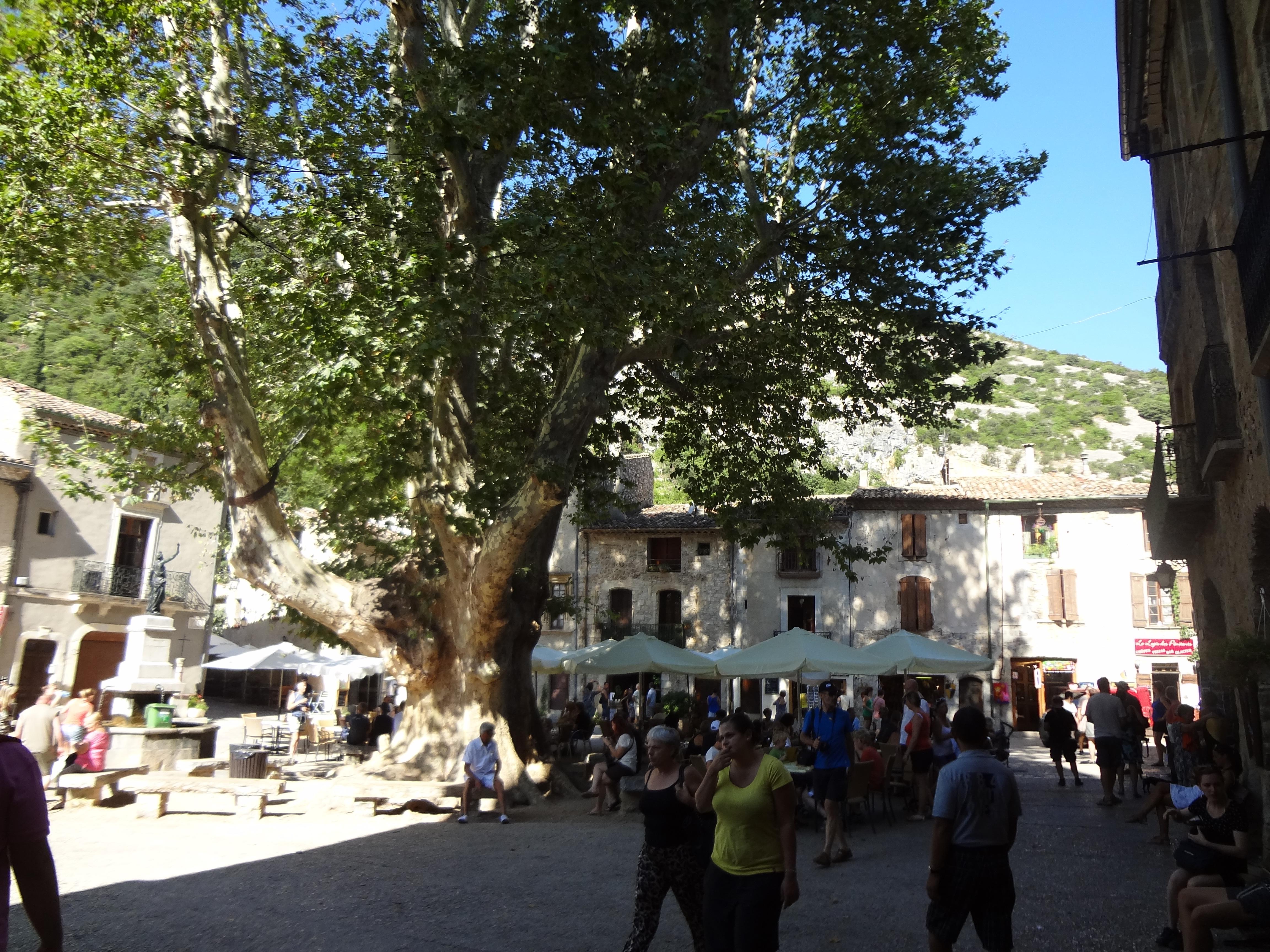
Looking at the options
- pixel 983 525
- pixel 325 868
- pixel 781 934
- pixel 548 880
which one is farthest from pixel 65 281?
pixel 983 525

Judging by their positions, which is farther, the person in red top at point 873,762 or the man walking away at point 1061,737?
the man walking away at point 1061,737

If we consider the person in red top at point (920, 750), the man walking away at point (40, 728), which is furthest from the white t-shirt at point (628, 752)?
the man walking away at point (40, 728)

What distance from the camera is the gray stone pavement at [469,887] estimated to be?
6.46m

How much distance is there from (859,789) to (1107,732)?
169 inches

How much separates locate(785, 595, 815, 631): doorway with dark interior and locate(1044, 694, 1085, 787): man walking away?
18.8 metres

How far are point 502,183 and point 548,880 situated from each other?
36.6ft

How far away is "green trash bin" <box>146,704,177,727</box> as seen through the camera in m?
15.1

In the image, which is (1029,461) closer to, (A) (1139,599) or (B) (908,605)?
(A) (1139,599)

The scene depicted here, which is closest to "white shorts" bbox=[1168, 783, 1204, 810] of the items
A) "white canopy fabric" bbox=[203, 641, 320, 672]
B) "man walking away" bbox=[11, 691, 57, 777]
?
"man walking away" bbox=[11, 691, 57, 777]

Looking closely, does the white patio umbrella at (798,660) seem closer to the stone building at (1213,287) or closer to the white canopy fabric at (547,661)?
the white canopy fabric at (547,661)

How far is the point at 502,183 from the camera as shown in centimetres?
1580

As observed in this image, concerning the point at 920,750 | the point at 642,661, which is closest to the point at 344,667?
the point at 642,661

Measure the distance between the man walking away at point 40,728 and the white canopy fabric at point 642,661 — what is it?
8.28m

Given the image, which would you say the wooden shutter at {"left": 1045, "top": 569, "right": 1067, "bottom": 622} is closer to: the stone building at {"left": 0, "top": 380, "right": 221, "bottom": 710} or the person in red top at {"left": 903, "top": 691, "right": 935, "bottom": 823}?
the person in red top at {"left": 903, "top": 691, "right": 935, "bottom": 823}
